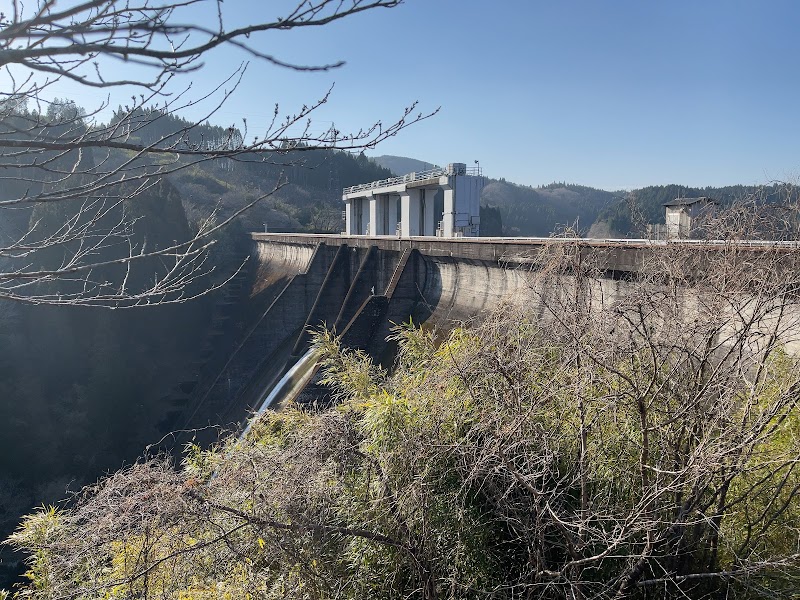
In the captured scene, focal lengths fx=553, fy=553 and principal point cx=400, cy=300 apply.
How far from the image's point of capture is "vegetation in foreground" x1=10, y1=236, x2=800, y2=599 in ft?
12.3

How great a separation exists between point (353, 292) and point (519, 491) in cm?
1422

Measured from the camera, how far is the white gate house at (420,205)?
1786 cm

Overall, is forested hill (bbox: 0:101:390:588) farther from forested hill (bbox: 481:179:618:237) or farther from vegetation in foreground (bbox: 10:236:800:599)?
forested hill (bbox: 481:179:618:237)

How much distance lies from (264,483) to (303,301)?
1909 centimetres

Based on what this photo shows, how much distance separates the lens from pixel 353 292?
1792 cm

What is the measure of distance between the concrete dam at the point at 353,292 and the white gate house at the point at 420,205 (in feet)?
7.36

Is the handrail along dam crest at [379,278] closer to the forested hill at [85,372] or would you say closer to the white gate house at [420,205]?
the white gate house at [420,205]

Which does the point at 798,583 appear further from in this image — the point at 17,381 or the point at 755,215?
the point at 17,381

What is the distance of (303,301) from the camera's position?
23.0 m

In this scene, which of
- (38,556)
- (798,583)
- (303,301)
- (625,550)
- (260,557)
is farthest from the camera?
(303,301)

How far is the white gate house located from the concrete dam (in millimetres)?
2245

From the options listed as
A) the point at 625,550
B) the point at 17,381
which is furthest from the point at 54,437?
the point at 625,550

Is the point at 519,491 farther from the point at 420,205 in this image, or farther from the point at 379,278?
the point at 420,205

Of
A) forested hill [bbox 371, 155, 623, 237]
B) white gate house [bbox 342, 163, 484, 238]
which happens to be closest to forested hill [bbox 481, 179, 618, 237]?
forested hill [bbox 371, 155, 623, 237]
